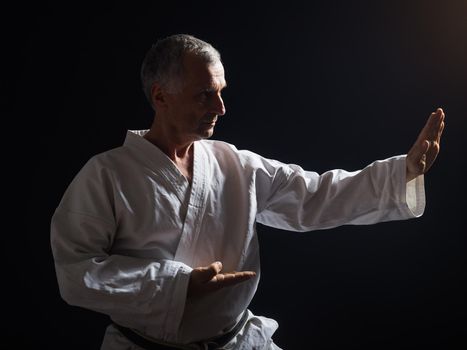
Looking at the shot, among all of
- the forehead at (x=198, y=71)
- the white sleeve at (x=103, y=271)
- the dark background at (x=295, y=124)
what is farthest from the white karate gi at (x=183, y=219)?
the dark background at (x=295, y=124)

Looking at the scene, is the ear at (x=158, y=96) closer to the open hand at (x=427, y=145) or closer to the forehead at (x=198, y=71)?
the forehead at (x=198, y=71)

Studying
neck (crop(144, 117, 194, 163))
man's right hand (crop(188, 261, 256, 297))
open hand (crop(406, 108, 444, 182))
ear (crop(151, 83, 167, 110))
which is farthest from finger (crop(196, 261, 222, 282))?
open hand (crop(406, 108, 444, 182))

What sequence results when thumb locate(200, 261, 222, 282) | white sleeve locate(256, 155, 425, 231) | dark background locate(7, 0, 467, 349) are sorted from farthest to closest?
dark background locate(7, 0, 467, 349) → white sleeve locate(256, 155, 425, 231) → thumb locate(200, 261, 222, 282)

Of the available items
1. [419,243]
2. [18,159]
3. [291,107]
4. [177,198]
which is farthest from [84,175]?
[419,243]

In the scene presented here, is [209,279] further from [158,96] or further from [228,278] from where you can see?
[158,96]

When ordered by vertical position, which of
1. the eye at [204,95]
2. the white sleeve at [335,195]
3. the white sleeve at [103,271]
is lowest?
the white sleeve at [103,271]

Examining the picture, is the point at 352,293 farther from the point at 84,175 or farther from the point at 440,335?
the point at 84,175

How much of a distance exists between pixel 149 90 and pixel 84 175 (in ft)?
1.01

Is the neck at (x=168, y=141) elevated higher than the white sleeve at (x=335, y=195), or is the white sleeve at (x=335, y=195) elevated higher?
the neck at (x=168, y=141)

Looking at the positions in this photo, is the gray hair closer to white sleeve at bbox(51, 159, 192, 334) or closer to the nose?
the nose

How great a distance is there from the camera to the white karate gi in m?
1.69

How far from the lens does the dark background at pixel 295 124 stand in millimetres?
2344

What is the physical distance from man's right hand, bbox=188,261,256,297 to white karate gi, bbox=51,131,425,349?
27 mm

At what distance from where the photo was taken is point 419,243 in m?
2.50
